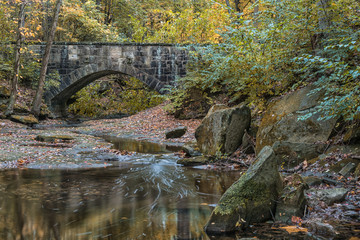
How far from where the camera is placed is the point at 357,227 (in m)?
3.20

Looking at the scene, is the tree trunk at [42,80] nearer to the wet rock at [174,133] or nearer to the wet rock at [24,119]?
the wet rock at [24,119]

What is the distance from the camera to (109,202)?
4.45 m

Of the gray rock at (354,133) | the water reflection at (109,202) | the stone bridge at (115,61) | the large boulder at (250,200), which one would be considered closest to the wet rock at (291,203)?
the large boulder at (250,200)

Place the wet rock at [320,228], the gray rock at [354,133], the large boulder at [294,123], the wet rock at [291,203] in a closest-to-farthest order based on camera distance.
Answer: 1. the wet rock at [320,228]
2. the wet rock at [291,203]
3. the gray rock at [354,133]
4. the large boulder at [294,123]

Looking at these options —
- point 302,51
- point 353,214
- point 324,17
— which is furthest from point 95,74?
point 353,214

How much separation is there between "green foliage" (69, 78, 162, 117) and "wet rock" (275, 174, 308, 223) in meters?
18.7

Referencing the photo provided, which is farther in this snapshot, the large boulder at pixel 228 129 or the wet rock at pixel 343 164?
the large boulder at pixel 228 129

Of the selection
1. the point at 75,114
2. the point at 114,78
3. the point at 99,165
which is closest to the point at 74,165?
the point at 99,165

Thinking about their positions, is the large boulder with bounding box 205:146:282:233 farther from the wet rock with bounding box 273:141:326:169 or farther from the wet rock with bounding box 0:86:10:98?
the wet rock with bounding box 0:86:10:98

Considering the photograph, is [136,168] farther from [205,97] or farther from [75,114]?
[75,114]

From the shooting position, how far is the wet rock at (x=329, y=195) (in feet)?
12.3

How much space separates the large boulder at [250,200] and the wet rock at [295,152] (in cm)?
211

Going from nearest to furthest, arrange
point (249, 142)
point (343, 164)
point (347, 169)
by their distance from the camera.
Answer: point (347, 169), point (343, 164), point (249, 142)

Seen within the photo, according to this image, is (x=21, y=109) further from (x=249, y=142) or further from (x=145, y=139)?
(x=249, y=142)
